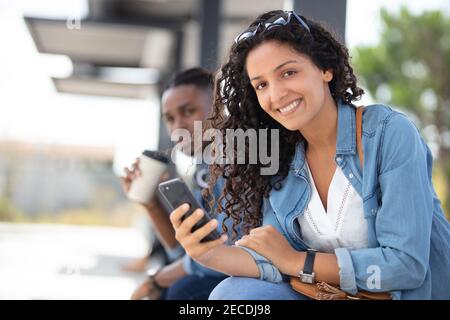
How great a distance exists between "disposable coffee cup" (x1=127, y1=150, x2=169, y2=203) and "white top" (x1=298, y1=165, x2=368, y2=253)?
96 cm

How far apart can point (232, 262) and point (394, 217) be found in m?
0.48

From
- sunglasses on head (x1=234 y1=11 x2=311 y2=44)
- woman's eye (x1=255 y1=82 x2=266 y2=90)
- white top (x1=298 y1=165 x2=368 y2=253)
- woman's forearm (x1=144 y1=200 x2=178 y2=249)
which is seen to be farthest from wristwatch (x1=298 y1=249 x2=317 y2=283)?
woman's forearm (x1=144 y1=200 x2=178 y2=249)

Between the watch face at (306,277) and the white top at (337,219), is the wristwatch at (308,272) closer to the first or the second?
the watch face at (306,277)

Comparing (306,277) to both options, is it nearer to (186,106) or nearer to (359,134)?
(359,134)

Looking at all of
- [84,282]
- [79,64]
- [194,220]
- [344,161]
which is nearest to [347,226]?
[344,161]

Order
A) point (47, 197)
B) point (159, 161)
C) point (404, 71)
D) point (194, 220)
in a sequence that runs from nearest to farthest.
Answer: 1. point (194, 220)
2. point (159, 161)
3. point (404, 71)
4. point (47, 197)

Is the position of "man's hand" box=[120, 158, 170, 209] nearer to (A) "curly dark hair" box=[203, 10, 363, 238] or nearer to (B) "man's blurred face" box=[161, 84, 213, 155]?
(B) "man's blurred face" box=[161, 84, 213, 155]

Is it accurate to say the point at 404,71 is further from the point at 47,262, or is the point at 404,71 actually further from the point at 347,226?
the point at 347,226

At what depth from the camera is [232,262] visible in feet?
6.01

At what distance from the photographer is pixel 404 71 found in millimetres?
12203

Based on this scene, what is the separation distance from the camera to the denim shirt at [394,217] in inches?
63.4

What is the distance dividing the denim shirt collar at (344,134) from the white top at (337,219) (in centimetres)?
7

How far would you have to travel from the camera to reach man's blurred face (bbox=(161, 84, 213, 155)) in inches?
119
